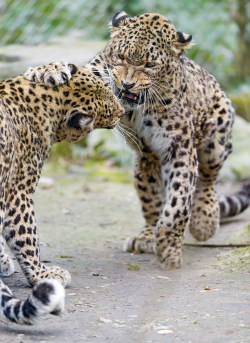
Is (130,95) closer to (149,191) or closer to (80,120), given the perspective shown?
(80,120)

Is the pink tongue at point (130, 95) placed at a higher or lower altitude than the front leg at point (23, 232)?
higher

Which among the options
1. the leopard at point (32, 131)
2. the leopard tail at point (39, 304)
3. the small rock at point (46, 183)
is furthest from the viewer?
the small rock at point (46, 183)

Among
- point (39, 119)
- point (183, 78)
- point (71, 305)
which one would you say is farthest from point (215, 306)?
point (183, 78)

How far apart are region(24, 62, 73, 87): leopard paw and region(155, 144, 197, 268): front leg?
163 centimetres

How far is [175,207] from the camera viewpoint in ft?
23.1

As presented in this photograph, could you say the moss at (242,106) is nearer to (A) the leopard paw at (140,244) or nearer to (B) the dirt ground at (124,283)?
(B) the dirt ground at (124,283)

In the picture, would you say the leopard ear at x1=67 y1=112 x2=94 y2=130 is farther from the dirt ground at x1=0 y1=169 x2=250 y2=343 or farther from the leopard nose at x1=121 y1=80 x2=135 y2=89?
the dirt ground at x1=0 y1=169 x2=250 y2=343

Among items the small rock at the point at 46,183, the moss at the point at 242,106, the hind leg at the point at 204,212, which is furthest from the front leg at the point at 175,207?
the moss at the point at 242,106

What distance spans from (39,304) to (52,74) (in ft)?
6.96

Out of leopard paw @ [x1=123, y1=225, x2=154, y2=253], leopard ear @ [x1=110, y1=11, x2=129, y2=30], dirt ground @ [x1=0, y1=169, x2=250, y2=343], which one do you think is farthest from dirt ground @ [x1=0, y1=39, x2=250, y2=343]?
leopard ear @ [x1=110, y1=11, x2=129, y2=30]

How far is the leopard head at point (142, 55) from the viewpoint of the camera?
22.5ft

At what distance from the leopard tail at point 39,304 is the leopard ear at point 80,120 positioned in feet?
5.95

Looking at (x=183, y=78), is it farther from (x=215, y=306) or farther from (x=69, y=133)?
(x=215, y=306)

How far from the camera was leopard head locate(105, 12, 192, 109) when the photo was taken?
6.86 m
